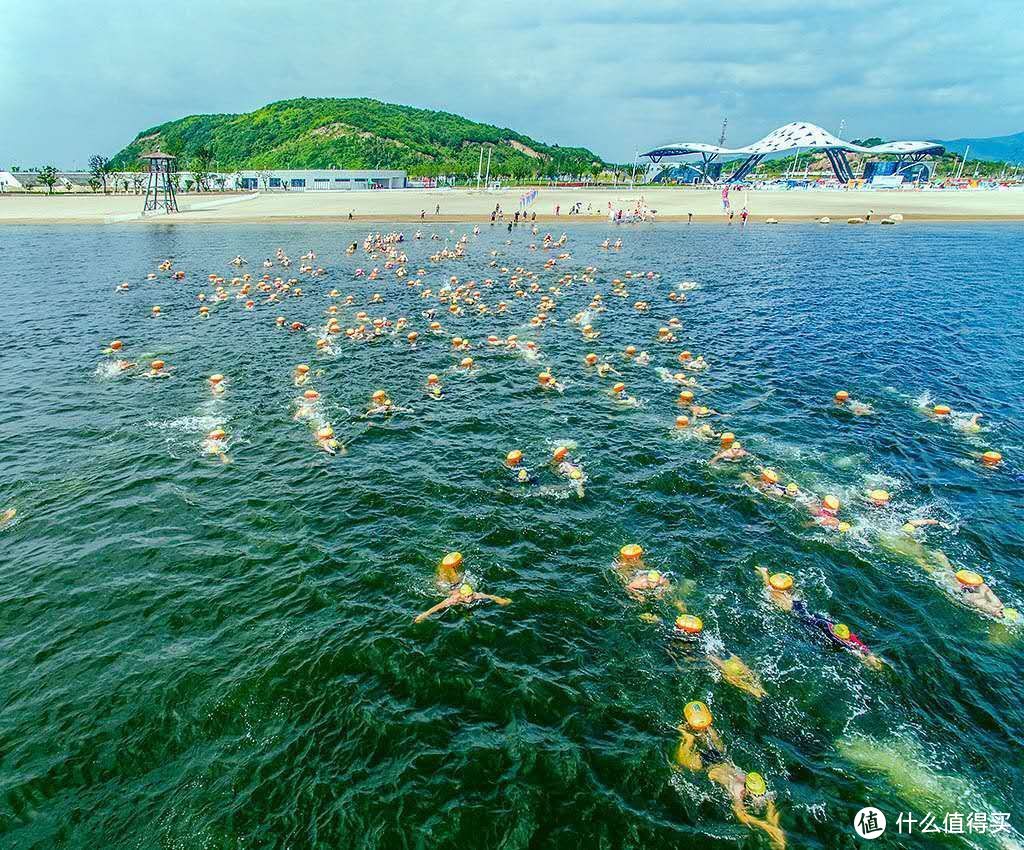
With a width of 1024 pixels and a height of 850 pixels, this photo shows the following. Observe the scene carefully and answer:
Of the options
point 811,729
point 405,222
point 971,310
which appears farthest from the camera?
Result: point 405,222

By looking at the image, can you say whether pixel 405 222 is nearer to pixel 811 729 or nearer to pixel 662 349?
pixel 662 349

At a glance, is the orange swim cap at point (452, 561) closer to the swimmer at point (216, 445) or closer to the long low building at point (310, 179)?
the swimmer at point (216, 445)

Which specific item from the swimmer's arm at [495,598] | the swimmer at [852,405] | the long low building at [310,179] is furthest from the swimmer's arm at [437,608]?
the long low building at [310,179]

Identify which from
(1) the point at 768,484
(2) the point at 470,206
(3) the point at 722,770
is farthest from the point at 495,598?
(2) the point at 470,206

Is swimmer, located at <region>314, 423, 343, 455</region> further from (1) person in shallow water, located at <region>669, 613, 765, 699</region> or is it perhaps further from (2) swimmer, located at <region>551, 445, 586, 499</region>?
(1) person in shallow water, located at <region>669, 613, 765, 699</region>

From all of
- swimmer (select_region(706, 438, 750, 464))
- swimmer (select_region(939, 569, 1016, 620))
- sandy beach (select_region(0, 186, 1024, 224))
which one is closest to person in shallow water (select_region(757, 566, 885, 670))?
swimmer (select_region(939, 569, 1016, 620))

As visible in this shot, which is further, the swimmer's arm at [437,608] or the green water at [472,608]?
the swimmer's arm at [437,608]

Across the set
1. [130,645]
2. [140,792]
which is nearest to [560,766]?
[140,792]
